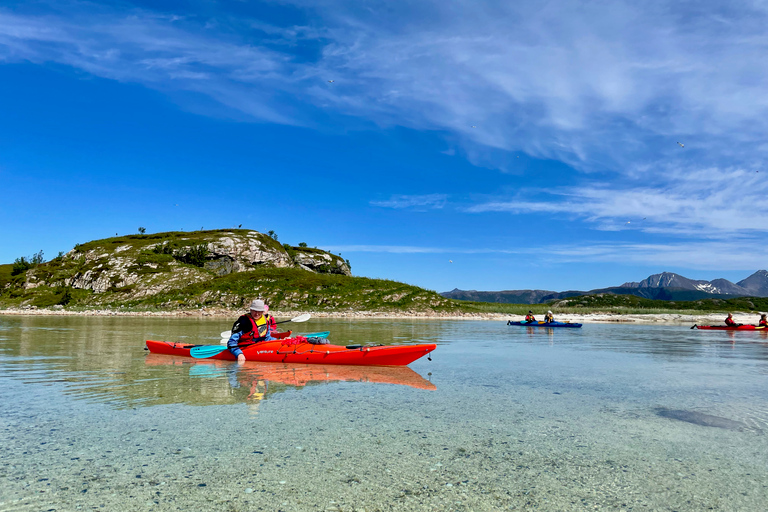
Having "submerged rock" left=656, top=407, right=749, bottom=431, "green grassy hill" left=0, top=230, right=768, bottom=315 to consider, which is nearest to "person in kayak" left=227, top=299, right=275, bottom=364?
"submerged rock" left=656, top=407, right=749, bottom=431

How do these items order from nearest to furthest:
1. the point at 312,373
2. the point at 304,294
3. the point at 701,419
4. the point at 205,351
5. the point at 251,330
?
1. the point at 701,419
2. the point at 312,373
3. the point at 251,330
4. the point at 205,351
5. the point at 304,294

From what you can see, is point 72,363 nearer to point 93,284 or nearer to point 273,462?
point 273,462

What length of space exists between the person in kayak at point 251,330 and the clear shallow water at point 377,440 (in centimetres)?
295

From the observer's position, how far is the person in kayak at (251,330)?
58.8 ft

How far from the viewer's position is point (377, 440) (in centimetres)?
768

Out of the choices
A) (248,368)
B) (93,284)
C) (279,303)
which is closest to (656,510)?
(248,368)

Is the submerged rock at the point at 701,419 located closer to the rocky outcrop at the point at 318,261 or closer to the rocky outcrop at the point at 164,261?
the rocky outcrop at the point at 164,261

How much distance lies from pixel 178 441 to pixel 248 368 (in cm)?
893

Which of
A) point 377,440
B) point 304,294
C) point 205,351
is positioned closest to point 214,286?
point 304,294

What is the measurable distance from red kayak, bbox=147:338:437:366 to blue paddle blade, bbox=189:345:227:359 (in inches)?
1.8

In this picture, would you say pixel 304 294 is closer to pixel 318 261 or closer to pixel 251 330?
pixel 251 330

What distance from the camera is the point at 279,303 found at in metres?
75.9

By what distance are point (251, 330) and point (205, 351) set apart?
2.03 meters

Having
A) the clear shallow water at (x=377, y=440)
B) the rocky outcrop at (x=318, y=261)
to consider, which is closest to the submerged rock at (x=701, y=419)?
the clear shallow water at (x=377, y=440)
